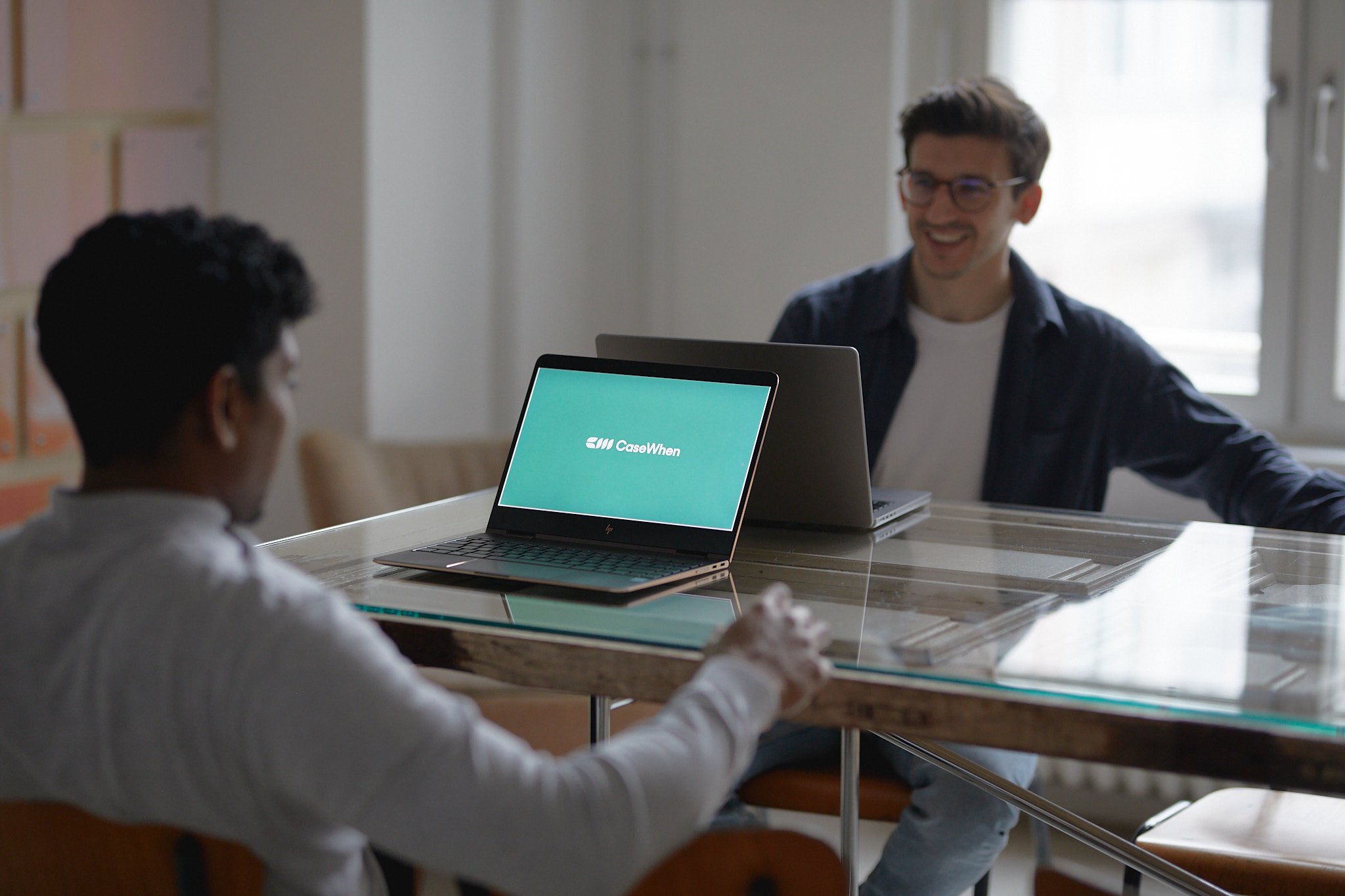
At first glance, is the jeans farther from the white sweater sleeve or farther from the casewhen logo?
the white sweater sleeve

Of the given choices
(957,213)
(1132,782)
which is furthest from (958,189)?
(1132,782)

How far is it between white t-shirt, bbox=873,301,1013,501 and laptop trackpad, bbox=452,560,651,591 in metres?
0.98

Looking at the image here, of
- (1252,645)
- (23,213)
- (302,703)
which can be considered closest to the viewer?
(302,703)

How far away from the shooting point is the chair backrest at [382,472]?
9.32 ft

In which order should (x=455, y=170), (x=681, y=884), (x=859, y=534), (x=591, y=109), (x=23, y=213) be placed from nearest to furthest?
(x=681, y=884), (x=859, y=534), (x=23, y=213), (x=455, y=170), (x=591, y=109)

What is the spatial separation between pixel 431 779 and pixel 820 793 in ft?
3.28

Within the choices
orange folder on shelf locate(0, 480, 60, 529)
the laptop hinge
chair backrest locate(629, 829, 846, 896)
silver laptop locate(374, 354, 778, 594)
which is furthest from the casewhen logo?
orange folder on shelf locate(0, 480, 60, 529)

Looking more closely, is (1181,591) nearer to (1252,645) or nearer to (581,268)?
(1252,645)

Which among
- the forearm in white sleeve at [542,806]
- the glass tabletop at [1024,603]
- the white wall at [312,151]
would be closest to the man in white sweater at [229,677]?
the forearm in white sleeve at [542,806]

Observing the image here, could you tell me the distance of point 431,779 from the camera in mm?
914

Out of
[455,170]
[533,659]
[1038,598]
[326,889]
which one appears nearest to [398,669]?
[326,889]

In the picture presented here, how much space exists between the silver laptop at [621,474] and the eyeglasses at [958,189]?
896 mm

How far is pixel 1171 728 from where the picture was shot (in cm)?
107

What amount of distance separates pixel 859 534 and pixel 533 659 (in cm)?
59
